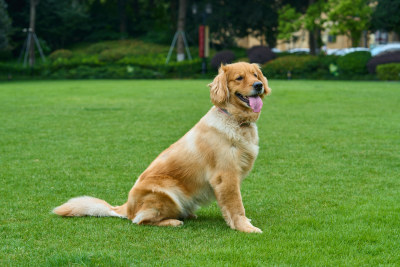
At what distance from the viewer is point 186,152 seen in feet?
16.5

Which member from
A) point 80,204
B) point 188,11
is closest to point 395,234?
point 80,204

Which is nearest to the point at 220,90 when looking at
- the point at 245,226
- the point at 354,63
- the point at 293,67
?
the point at 245,226

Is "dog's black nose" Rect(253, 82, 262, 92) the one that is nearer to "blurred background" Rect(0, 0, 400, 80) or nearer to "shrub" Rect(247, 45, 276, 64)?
"blurred background" Rect(0, 0, 400, 80)

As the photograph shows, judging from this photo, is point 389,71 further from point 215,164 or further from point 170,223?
point 170,223

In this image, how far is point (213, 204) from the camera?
6.15 metres

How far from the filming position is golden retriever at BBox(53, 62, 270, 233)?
4895 mm

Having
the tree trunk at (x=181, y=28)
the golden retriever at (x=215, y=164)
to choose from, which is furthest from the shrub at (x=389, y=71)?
the golden retriever at (x=215, y=164)

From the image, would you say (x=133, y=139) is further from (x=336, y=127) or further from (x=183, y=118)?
(x=336, y=127)

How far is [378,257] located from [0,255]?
305 cm

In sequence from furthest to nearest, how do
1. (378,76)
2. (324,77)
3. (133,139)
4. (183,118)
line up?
(324,77)
(378,76)
(183,118)
(133,139)

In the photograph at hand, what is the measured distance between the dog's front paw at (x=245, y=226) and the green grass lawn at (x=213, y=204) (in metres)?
0.12

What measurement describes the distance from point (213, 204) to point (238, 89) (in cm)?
175

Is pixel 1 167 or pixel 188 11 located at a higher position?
pixel 188 11

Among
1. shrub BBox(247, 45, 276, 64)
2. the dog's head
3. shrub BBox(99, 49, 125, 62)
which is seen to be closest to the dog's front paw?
the dog's head
